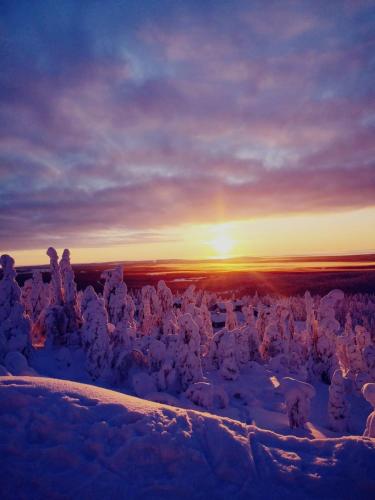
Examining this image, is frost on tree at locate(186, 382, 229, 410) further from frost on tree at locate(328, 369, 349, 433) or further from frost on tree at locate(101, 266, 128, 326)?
frost on tree at locate(101, 266, 128, 326)

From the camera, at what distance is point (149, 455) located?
14.0 ft

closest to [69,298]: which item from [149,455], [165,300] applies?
[165,300]

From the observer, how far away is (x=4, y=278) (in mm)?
16609

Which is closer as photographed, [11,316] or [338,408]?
[338,408]

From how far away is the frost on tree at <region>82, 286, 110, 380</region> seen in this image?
15.3 meters

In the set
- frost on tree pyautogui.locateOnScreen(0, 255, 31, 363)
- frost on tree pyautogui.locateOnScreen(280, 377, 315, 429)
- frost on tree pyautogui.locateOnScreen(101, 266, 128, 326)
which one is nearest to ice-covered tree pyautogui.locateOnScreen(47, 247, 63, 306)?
frost on tree pyautogui.locateOnScreen(0, 255, 31, 363)

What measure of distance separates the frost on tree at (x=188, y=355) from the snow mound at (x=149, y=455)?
10308 mm

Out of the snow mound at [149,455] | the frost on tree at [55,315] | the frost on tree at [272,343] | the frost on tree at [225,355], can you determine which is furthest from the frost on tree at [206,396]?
the frost on tree at [272,343]

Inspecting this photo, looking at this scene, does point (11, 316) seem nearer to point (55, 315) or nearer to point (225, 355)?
point (55, 315)

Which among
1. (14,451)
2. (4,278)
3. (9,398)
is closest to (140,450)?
(14,451)

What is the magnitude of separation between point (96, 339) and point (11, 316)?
464 centimetres

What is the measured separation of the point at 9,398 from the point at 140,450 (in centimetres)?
215

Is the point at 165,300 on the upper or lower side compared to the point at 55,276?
lower

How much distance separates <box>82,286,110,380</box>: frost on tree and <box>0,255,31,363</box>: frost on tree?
2951 mm
